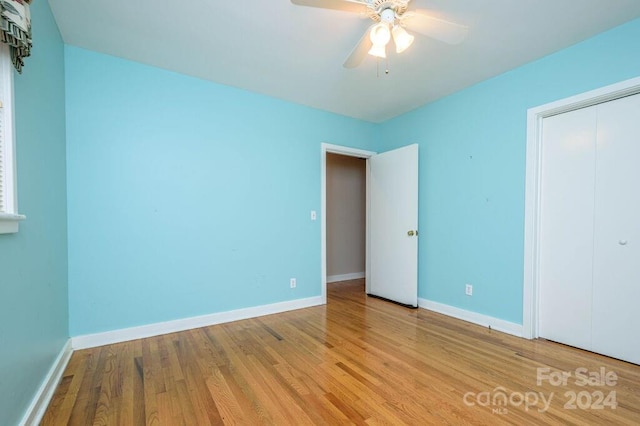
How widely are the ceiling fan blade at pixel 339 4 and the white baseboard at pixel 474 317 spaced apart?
2853 mm

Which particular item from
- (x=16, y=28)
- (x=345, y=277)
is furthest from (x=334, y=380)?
(x=345, y=277)

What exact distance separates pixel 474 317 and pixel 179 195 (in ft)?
10.4

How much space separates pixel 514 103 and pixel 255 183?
105 inches

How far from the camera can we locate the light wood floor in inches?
60.4

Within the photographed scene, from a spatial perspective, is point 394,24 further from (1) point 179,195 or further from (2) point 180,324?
(2) point 180,324

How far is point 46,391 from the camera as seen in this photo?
65.2 inches

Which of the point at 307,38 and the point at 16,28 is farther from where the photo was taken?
the point at 307,38

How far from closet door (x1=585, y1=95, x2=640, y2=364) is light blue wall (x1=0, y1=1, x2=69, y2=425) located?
3640 millimetres

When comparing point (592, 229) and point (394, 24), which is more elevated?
point (394, 24)

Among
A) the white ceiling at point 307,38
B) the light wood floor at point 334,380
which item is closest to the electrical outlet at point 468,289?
the light wood floor at point 334,380

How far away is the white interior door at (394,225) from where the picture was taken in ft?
11.3

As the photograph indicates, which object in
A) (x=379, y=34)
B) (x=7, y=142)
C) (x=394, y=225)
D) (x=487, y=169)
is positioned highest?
(x=379, y=34)

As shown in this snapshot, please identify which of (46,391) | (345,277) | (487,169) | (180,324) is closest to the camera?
(46,391)

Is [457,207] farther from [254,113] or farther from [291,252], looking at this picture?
[254,113]
